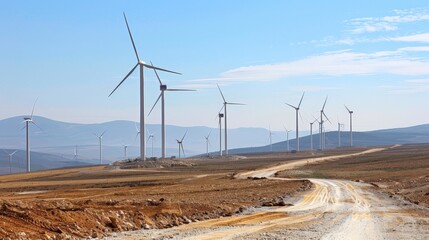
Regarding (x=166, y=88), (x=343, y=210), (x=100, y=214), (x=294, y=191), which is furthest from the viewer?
(x=166, y=88)

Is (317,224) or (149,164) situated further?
(149,164)

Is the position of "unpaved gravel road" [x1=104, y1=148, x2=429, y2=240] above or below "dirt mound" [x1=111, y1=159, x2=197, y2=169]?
above

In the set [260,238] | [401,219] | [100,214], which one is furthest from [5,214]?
[401,219]

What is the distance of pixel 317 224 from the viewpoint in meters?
28.2

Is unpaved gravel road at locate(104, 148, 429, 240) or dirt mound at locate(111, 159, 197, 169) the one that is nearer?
unpaved gravel road at locate(104, 148, 429, 240)

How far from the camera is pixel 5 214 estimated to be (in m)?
25.1

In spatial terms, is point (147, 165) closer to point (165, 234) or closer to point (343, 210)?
point (343, 210)

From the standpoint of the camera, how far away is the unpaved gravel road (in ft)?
78.7

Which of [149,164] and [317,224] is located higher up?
[317,224]

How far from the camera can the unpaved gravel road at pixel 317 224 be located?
2400 cm

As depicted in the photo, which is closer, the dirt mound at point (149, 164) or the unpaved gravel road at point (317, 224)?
the unpaved gravel road at point (317, 224)

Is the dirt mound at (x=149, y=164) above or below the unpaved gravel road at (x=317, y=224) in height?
below

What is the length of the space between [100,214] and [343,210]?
14.8m

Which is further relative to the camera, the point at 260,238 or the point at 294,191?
the point at 294,191
